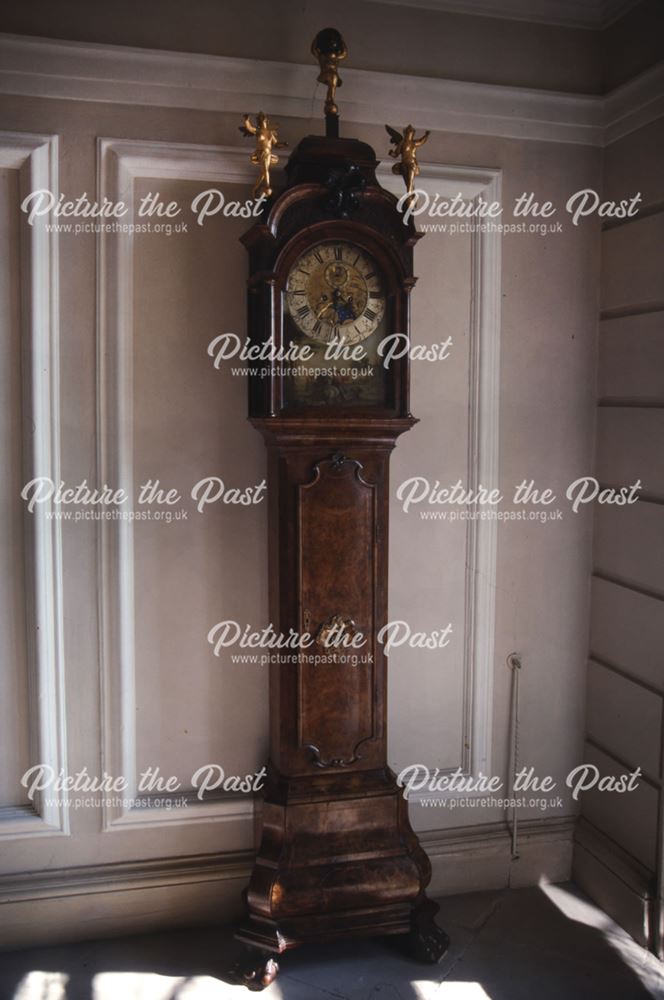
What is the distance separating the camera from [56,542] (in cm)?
197

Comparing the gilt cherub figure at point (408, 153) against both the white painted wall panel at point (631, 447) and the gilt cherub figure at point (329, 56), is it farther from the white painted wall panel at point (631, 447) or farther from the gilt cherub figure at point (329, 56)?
the white painted wall panel at point (631, 447)

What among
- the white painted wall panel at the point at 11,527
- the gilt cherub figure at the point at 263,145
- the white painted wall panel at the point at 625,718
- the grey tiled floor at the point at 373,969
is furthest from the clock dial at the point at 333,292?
the grey tiled floor at the point at 373,969

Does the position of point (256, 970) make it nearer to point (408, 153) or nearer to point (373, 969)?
point (373, 969)

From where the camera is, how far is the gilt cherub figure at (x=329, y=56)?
178 cm

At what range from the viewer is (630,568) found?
2.14 metres

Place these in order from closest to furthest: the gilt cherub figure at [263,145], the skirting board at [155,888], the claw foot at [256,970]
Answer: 1. the gilt cherub figure at [263,145]
2. the claw foot at [256,970]
3. the skirting board at [155,888]

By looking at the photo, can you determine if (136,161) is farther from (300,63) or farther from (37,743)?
(37,743)

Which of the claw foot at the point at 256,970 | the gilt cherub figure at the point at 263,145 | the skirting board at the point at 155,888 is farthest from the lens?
the skirting board at the point at 155,888

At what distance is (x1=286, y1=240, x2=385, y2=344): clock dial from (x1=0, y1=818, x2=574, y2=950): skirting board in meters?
1.30

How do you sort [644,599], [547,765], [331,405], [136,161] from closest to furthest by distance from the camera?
[331,405]
[136,161]
[644,599]
[547,765]

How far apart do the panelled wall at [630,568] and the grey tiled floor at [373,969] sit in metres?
0.15

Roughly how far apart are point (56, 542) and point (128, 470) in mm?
235

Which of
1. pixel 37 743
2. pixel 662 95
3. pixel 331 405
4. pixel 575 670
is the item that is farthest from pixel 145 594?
pixel 662 95

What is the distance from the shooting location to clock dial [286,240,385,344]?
70.6 inches
